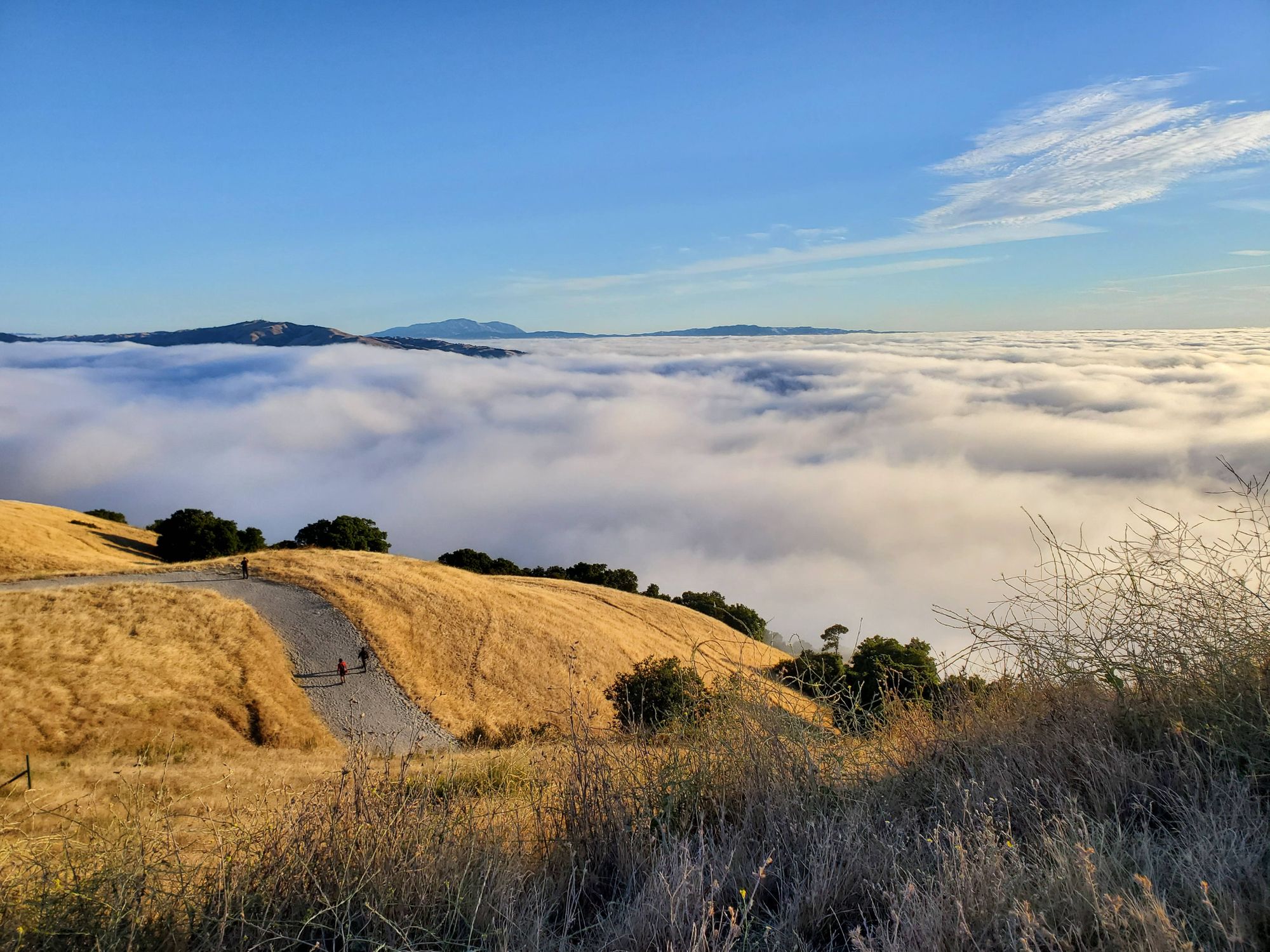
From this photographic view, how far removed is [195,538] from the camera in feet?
169

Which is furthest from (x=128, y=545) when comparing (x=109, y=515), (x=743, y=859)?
(x=743, y=859)

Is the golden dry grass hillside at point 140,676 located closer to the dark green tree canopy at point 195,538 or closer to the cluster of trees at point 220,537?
the cluster of trees at point 220,537

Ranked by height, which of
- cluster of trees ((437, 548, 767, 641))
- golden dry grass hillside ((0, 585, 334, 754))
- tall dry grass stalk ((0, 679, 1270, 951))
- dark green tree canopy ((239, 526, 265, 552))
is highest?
tall dry grass stalk ((0, 679, 1270, 951))

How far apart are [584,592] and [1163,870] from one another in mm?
42832

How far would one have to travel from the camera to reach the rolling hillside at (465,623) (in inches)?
1104

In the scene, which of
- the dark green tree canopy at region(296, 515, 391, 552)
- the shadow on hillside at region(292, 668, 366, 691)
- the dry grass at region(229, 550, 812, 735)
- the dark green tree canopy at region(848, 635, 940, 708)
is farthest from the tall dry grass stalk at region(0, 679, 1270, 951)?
the dark green tree canopy at region(296, 515, 391, 552)

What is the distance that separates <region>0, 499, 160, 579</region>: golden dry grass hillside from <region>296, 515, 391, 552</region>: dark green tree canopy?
925cm

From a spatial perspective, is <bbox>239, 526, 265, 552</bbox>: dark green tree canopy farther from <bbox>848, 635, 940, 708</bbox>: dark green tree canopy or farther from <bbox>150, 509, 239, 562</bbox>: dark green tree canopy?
<bbox>848, 635, 940, 708</bbox>: dark green tree canopy

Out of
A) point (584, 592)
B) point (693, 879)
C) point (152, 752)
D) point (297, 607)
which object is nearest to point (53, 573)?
point (297, 607)

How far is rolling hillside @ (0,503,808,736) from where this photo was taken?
28.0 m

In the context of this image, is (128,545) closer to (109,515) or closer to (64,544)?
(64,544)

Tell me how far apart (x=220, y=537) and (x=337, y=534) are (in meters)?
7.98

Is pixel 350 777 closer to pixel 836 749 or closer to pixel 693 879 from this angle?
pixel 693 879

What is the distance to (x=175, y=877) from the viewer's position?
10.6 feet
